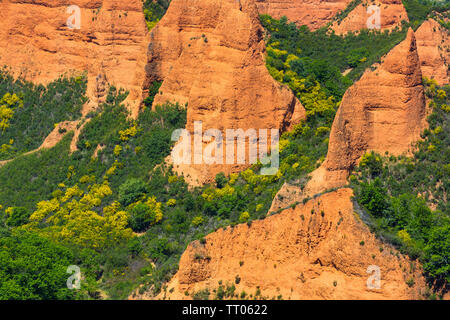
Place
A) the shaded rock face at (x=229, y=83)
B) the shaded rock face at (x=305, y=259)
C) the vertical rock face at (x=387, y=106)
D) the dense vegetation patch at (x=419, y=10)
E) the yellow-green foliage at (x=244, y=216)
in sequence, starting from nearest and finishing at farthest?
1. the shaded rock face at (x=305, y=259)
2. the yellow-green foliage at (x=244, y=216)
3. the vertical rock face at (x=387, y=106)
4. the shaded rock face at (x=229, y=83)
5. the dense vegetation patch at (x=419, y=10)

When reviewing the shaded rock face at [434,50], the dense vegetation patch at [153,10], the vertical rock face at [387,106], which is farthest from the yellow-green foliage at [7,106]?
the shaded rock face at [434,50]

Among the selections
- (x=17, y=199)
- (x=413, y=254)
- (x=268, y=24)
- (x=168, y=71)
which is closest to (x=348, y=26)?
(x=268, y=24)

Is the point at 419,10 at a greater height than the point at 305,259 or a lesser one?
greater

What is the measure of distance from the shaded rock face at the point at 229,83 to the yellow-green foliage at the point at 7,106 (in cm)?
2141

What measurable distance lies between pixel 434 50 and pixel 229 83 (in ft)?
84.1

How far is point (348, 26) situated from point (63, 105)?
33935 mm

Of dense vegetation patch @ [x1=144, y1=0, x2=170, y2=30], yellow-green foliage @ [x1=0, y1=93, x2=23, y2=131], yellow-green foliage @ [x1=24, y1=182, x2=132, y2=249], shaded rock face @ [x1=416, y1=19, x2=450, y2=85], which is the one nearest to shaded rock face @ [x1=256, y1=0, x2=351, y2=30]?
shaded rock face @ [x1=416, y1=19, x2=450, y2=85]

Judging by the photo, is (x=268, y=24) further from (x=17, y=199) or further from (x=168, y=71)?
(x=17, y=199)

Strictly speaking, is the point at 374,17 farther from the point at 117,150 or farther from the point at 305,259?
the point at 305,259

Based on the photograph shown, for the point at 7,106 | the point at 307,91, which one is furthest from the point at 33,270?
the point at 7,106

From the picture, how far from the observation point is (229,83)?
71.9 metres

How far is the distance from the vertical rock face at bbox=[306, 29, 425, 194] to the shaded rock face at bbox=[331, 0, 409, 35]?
3108 centimetres

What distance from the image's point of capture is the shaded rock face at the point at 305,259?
52000 millimetres

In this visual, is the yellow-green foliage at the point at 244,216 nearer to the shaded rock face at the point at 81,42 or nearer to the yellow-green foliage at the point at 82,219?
the yellow-green foliage at the point at 82,219
